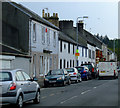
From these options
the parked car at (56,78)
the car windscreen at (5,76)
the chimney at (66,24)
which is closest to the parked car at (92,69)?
the parked car at (56,78)

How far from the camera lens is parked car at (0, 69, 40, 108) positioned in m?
13.0

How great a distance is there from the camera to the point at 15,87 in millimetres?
13180

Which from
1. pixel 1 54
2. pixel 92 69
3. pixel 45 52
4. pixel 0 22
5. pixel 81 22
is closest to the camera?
pixel 1 54

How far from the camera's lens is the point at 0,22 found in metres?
32.2

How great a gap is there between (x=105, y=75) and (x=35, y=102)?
29912 millimetres

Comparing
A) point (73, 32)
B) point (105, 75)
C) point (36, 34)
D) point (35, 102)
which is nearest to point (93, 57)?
point (73, 32)

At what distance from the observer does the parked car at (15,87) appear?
1300 cm

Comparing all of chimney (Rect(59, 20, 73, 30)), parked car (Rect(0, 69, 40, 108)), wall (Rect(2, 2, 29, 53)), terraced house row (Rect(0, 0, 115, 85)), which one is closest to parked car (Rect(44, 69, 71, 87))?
terraced house row (Rect(0, 0, 115, 85))

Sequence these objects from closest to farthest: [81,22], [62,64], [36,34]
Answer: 1. [36,34]
2. [62,64]
3. [81,22]

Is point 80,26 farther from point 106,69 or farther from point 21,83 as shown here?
point 21,83

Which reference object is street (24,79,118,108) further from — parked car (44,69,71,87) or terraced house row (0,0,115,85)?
terraced house row (0,0,115,85)

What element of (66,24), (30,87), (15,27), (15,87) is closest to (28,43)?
(15,27)

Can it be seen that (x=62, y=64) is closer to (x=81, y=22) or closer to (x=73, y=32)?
(x=73, y=32)

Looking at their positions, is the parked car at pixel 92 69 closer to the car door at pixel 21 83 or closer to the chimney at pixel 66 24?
the chimney at pixel 66 24
